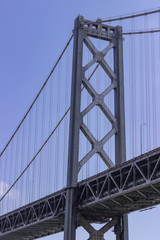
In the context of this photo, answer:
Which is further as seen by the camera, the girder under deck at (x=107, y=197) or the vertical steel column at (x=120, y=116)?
the vertical steel column at (x=120, y=116)

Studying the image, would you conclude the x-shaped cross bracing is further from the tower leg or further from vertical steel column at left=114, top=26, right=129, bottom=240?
the tower leg

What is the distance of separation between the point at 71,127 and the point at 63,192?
3.87 m

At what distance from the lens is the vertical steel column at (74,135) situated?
3566 centimetres

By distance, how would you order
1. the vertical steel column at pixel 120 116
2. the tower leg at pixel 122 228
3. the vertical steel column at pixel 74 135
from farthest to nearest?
the vertical steel column at pixel 120 116 < the tower leg at pixel 122 228 < the vertical steel column at pixel 74 135

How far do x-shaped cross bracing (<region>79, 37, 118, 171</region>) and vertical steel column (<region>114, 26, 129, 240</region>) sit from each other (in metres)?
0.32

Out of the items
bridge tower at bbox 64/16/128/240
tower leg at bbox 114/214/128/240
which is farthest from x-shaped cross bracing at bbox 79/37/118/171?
tower leg at bbox 114/214/128/240

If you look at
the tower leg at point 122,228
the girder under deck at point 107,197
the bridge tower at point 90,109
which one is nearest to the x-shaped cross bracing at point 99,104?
the bridge tower at point 90,109

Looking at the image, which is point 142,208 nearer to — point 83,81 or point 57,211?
point 57,211

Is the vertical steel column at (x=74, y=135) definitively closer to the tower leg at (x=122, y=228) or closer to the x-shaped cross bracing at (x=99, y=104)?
the x-shaped cross bracing at (x=99, y=104)

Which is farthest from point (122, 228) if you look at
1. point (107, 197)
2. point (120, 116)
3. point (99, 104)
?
point (99, 104)

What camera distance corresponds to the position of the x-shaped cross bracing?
37.5 meters

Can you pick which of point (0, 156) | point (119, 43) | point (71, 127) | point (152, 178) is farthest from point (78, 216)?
point (0, 156)

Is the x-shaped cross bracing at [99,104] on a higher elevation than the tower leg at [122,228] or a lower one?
higher

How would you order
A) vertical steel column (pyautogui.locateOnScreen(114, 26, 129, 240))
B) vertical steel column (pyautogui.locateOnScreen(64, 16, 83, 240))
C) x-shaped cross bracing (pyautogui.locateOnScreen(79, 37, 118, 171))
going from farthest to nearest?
x-shaped cross bracing (pyautogui.locateOnScreen(79, 37, 118, 171)) < vertical steel column (pyautogui.locateOnScreen(114, 26, 129, 240)) < vertical steel column (pyautogui.locateOnScreen(64, 16, 83, 240))
